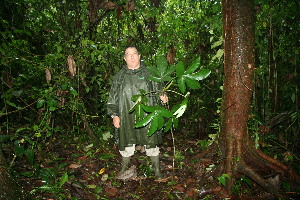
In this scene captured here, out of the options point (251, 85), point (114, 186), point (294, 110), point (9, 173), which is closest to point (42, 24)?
point (9, 173)

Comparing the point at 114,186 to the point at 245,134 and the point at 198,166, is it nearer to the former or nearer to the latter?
the point at 198,166

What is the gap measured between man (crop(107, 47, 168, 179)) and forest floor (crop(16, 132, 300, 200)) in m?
0.30

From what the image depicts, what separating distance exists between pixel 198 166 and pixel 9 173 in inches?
76.4

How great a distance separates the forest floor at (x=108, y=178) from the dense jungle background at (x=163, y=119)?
0.04 feet

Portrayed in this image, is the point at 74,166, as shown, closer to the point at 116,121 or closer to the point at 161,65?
the point at 116,121

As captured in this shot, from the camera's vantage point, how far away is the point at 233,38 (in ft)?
6.29

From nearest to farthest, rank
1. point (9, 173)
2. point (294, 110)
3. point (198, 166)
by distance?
point (9, 173), point (294, 110), point (198, 166)

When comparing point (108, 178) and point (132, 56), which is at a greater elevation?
point (132, 56)

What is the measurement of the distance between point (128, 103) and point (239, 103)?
4.37ft

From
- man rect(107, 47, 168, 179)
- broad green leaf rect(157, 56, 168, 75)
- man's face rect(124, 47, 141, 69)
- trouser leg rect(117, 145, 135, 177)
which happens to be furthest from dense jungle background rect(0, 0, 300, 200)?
man's face rect(124, 47, 141, 69)

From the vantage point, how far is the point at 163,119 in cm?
124

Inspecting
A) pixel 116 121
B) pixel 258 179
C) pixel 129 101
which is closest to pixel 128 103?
pixel 129 101

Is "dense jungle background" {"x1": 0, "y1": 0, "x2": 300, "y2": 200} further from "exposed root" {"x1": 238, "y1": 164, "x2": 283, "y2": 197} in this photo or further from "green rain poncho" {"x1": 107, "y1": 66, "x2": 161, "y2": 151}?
"green rain poncho" {"x1": 107, "y1": 66, "x2": 161, "y2": 151}

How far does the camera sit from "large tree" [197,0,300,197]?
1884 millimetres
